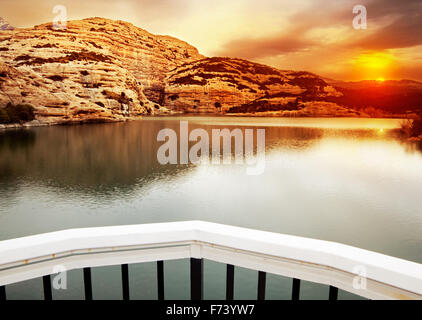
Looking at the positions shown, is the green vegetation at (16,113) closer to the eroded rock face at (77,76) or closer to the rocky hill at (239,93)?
the eroded rock face at (77,76)

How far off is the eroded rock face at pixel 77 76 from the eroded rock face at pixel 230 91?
8105mm

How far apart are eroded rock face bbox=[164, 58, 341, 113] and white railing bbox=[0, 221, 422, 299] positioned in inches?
3371

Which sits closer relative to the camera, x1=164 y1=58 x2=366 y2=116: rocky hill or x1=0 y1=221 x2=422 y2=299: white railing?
x1=0 y1=221 x2=422 y2=299: white railing

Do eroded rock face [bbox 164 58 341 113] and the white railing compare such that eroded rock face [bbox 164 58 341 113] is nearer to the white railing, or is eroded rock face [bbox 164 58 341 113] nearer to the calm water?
the calm water

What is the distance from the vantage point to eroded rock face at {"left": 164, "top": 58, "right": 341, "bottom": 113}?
89000 millimetres

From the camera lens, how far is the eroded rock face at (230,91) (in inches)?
3504

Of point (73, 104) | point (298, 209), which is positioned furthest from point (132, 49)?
point (298, 209)

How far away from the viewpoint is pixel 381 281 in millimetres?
1360

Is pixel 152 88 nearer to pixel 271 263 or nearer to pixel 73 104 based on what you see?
pixel 73 104


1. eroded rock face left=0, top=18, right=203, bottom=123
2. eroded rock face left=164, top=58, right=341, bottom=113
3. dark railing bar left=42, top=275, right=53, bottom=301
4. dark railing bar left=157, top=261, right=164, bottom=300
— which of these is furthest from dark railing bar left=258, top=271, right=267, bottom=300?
eroded rock face left=164, top=58, right=341, bottom=113

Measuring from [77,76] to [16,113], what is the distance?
19324mm

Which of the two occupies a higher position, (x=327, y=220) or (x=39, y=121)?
(x=39, y=121)

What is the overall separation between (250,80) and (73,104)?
75.6 m

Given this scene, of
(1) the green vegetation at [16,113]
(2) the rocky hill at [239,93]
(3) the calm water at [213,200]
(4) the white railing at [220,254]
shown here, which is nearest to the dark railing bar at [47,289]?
(4) the white railing at [220,254]
